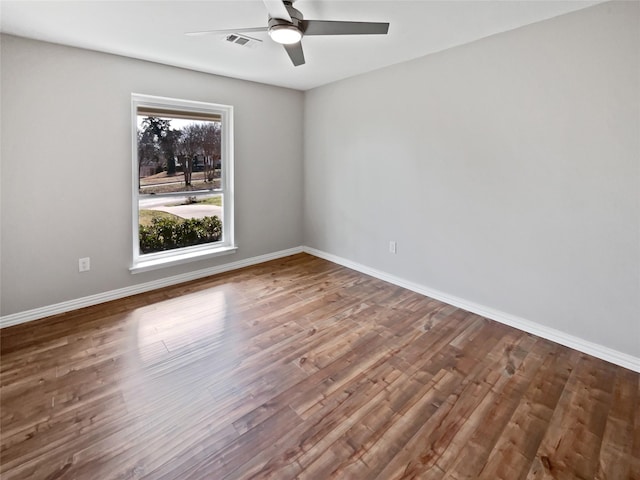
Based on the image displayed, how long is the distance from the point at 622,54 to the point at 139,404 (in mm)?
3675

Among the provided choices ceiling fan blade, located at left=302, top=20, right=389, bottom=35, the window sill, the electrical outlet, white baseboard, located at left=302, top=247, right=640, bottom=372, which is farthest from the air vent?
white baseboard, located at left=302, top=247, right=640, bottom=372

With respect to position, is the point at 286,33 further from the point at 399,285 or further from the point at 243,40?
the point at 399,285

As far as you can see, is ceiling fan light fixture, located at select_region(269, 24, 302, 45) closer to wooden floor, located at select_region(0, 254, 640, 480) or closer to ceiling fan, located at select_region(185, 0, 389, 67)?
ceiling fan, located at select_region(185, 0, 389, 67)

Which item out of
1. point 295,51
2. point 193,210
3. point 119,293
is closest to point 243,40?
point 295,51

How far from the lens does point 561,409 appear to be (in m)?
1.87

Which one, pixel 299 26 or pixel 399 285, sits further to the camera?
pixel 399 285

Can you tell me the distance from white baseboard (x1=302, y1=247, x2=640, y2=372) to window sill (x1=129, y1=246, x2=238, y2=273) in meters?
1.75

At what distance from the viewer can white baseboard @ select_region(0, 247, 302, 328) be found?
2809 mm

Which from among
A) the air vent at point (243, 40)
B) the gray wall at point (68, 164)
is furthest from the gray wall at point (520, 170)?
the gray wall at point (68, 164)

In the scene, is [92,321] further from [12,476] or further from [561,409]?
[561,409]

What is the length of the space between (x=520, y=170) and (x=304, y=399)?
236cm

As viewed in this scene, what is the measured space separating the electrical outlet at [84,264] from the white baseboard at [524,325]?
290cm

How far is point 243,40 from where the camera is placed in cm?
266

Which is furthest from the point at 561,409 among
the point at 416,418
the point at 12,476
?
the point at 12,476
